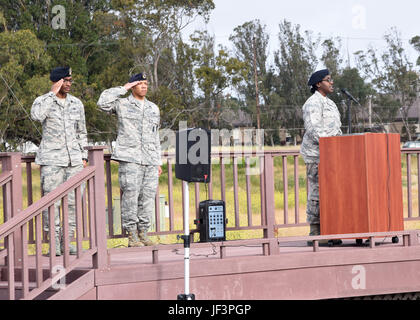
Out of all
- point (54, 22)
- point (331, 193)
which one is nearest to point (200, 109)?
point (54, 22)

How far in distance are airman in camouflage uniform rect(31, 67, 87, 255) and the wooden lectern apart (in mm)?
2007

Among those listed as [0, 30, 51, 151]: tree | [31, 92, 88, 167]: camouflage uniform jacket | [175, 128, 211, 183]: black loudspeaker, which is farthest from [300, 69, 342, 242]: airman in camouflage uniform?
[0, 30, 51, 151]: tree

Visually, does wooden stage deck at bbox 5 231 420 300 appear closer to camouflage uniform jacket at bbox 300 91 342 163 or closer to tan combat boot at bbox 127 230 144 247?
tan combat boot at bbox 127 230 144 247

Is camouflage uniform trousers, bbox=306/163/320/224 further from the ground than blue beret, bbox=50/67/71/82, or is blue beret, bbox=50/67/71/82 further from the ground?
blue beret, bbox=50/67/71/82

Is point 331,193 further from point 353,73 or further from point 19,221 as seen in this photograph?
point 353,73

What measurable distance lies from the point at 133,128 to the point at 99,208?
4.18ft

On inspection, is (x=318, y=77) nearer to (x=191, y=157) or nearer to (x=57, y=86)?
(x=191, y=157)

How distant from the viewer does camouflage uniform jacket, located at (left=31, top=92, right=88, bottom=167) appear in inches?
227

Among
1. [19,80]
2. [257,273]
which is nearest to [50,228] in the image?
[257,273]

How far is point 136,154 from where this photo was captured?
230 inches

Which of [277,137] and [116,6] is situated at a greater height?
[116,6]
